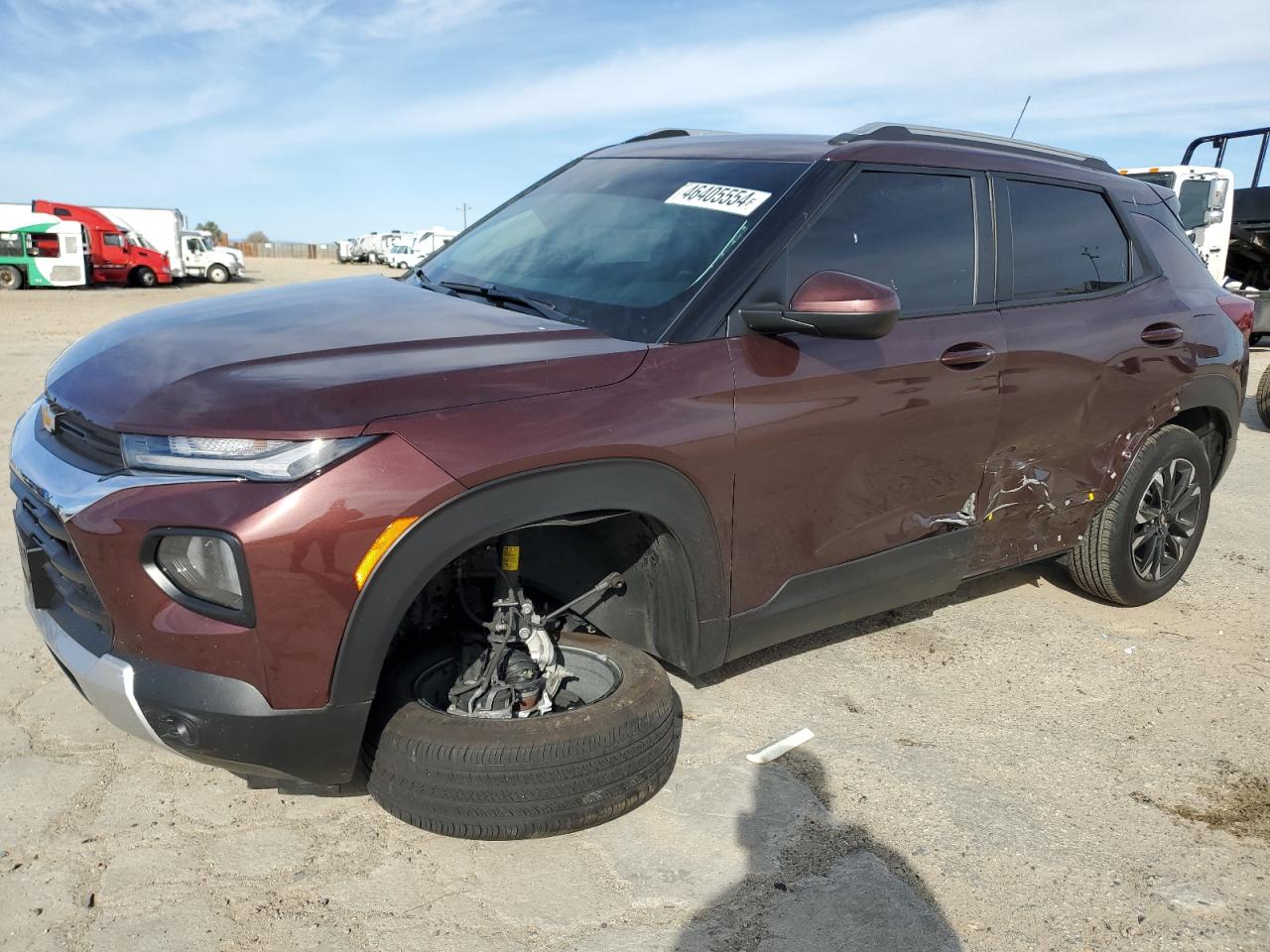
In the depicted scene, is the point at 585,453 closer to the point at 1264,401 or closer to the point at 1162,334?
the point at 1162,334

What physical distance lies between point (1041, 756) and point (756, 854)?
118 centimetres

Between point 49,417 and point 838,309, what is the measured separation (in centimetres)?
214

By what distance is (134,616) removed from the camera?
7.38ft

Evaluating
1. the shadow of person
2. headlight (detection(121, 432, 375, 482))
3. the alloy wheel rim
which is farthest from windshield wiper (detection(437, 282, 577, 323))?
the alloy wheel rim

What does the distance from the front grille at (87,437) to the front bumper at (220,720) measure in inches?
18.0

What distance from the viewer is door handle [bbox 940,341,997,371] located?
131 inches

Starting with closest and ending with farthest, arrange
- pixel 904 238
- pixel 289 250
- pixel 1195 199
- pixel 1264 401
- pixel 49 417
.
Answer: pixel 49 417 → pixel 904 238 → pixel 1264 401 → pixel 1195 199 → pixel 289 250

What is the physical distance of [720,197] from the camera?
3.20 meters

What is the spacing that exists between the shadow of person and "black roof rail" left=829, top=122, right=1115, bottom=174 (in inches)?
85.1

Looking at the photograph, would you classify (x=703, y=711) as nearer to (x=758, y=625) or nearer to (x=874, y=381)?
(x=758, y=625)

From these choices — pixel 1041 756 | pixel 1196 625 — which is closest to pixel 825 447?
pixel 1041 756

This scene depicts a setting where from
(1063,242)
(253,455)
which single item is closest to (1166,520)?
(1063,242)

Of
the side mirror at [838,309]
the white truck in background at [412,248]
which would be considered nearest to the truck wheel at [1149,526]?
the side mirror at [838,309]

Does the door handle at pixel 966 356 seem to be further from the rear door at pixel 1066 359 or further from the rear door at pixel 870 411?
the rear door at pixel 1066 359
